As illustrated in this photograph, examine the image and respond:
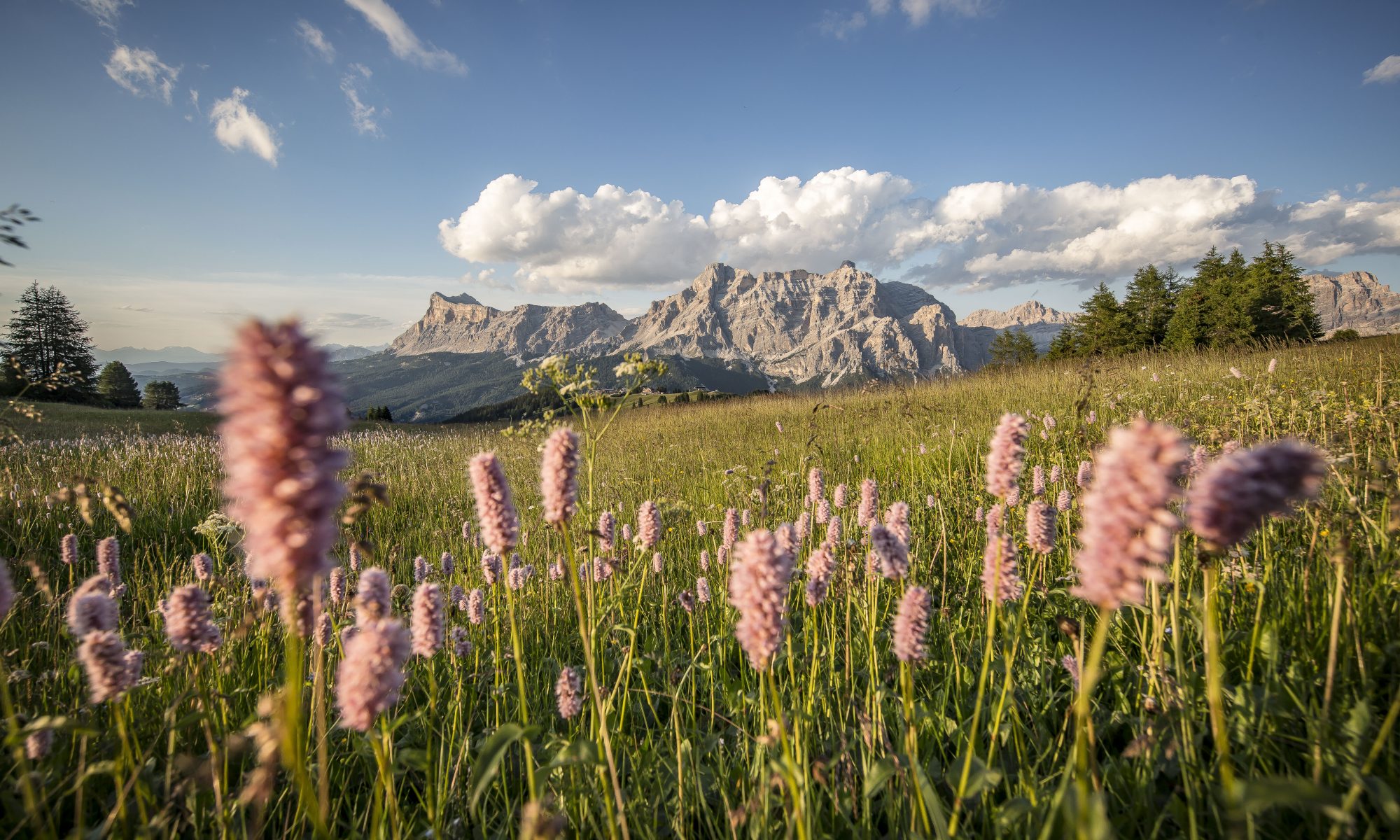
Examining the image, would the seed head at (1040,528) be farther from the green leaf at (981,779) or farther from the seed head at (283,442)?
the seed head at (283,442)

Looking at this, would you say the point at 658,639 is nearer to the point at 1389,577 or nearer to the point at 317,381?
the point at 317,381

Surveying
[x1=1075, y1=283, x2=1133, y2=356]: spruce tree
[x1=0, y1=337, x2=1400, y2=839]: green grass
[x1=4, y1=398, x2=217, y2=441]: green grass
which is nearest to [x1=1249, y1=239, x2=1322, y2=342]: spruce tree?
[x1=1075, y1=283, x2=1133, y2=356]: spruce tree

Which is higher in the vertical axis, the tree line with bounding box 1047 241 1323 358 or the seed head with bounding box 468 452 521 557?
the tree line with bounding box 1047 241 1323 358

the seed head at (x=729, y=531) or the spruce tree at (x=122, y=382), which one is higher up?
the spruce tree at (x=122, y=382)

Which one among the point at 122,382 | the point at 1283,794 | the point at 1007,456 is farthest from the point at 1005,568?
the point at 122,382

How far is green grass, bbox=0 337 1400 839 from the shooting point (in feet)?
5.94

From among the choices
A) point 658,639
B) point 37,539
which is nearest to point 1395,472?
point 658,639

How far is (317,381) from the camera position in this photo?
0.99 metres

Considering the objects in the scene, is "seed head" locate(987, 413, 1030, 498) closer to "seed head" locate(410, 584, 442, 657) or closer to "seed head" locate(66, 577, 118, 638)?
"seed head" locate(410, 584, 442, 657)

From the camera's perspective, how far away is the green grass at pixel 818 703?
1811 mm

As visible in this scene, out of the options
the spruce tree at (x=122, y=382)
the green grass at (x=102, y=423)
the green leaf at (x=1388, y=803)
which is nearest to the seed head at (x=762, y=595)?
the green leaf at (x=1388, y=803)

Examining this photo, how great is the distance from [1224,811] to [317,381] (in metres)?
2.93

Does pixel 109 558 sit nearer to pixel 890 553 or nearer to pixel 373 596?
pixel 373 596

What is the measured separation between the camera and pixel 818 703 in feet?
9.04
